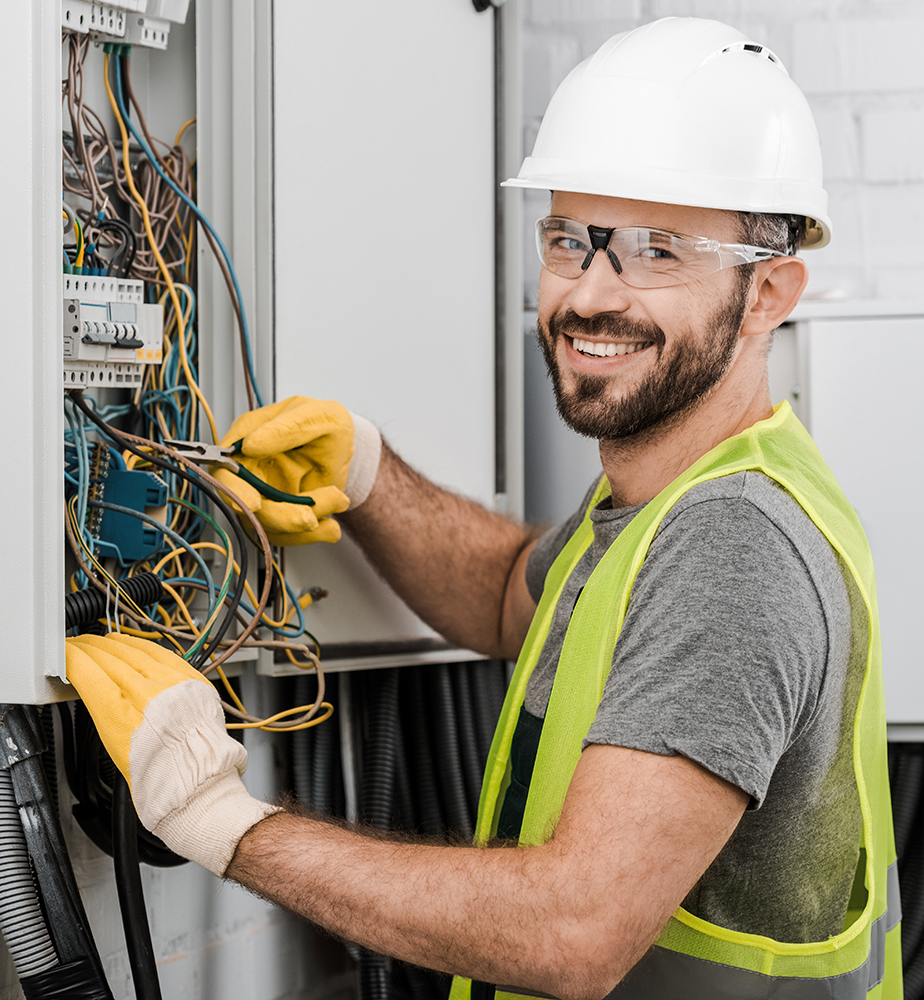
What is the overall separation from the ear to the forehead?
63 millimetres

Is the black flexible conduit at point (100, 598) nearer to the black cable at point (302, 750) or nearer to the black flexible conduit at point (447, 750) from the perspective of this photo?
the black cable at point (302, 750)

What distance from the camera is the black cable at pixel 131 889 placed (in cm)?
105

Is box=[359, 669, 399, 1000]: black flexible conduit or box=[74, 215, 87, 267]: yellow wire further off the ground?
box=[74, 215, 87, 267]: yellow wire

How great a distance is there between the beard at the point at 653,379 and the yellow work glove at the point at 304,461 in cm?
32

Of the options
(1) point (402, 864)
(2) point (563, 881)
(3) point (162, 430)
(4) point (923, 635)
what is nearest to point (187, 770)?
(1) point (402, 864)

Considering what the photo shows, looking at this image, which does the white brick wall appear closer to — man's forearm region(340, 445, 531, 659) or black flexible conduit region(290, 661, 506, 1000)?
man's forearm region(340, 445, 531, 659)

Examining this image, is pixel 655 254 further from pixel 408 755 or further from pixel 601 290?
pixel 408 755

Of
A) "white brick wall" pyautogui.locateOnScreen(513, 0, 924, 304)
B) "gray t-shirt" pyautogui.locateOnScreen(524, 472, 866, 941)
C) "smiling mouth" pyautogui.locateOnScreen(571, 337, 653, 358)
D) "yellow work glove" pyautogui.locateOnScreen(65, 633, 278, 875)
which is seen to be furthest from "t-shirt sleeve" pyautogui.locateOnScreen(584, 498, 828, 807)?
"white brick wall" pyautogui.locateOnScreen(513, 0, 924, 304)

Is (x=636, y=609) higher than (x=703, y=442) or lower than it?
lower

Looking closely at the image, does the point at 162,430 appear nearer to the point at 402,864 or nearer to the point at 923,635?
the point at 402,864

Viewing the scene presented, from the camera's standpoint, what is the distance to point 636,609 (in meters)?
0.91

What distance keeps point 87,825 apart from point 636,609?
28.4 inches

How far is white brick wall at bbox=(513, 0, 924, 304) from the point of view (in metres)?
1.71

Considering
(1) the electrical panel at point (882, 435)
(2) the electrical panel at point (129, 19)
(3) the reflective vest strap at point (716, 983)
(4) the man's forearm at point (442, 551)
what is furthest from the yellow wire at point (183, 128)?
(3) the reflective vest strap at point (716, 983)
